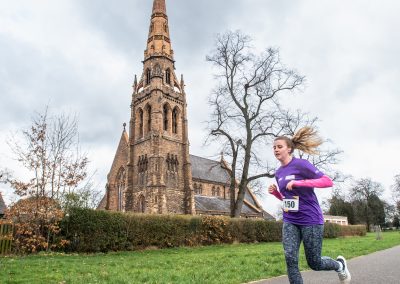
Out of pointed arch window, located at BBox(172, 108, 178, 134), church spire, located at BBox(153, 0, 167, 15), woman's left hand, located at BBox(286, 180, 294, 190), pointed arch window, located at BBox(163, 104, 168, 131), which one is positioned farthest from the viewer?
church spire, located at BBox(153, 0, 167, 15)

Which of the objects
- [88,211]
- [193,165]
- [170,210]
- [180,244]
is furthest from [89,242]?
[193,165]

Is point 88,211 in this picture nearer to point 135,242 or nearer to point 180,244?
point 135,242

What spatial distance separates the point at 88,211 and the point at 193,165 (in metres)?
33.1

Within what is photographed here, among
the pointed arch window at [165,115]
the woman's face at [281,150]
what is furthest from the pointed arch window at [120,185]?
the woman's face at [281,150]

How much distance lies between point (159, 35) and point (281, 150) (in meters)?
47.2

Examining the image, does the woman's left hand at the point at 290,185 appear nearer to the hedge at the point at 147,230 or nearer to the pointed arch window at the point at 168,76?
the hedge at the point at 147,230

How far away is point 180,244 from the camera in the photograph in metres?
20.1

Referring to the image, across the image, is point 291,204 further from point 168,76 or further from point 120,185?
point 168,76

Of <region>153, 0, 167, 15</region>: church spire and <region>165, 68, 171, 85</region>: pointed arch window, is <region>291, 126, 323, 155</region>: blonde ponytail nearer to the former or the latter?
<region>165, 68, 171, 85</region>: pointed arch window

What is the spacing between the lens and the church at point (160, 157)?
39.3 metres

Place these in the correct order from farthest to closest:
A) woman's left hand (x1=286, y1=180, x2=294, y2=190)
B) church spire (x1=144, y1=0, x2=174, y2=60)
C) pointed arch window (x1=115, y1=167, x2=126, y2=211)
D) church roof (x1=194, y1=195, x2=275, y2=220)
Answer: church spire (x1=144, y1=0, x2=174, y2=60)
pointed arch window (x1=115, y1=167, x2=126, y2=211)
church roof (x1=194, y1=195, x2=275, y2=220)
woman's left hand (x1=286, y1=180, x2=294, y2=190)

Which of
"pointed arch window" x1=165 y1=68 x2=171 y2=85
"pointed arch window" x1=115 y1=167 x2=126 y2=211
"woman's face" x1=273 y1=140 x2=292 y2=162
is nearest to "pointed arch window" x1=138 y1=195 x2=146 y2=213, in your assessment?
"pointed arch window" x1=115 y1=167 x2=126 y2=211

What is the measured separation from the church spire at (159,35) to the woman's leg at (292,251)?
4506cm

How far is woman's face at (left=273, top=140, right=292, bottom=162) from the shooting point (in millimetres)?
4684
